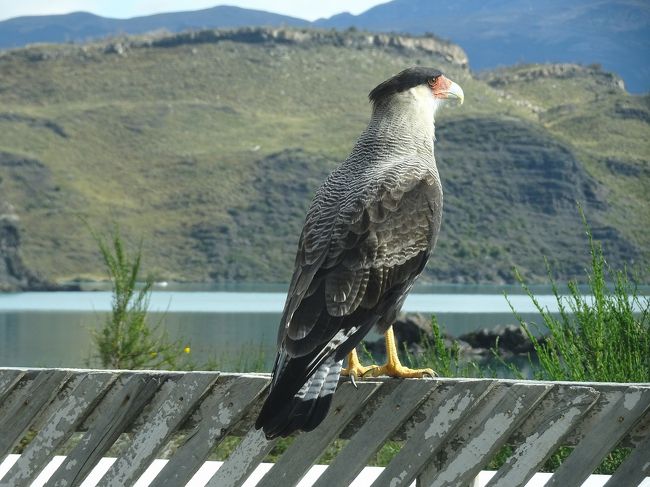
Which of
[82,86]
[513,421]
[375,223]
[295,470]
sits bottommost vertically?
[82,86]

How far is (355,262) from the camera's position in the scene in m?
3.42

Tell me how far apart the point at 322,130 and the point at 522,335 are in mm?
62454

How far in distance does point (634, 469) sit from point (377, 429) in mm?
634

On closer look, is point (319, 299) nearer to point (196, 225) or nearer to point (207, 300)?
point (207, 300)

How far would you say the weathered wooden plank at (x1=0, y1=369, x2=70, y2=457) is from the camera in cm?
325

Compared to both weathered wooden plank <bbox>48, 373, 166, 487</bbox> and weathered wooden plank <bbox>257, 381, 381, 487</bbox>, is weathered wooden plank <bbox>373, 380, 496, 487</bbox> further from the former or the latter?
weathered wooden plank <bbox>48, 373, 166, 487</bbox>

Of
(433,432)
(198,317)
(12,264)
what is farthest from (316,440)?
(12,264)

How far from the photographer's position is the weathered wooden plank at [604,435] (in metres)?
2.74

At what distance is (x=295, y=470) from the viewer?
2971mm

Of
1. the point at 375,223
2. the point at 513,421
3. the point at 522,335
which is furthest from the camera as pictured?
the point at 522,335

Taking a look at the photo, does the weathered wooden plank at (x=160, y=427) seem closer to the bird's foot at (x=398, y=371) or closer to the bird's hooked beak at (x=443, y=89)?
the bird's foot at (x=398, y=371)

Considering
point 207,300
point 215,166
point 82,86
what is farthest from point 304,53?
point 207,300

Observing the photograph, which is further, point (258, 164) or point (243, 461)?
point (258, 164)

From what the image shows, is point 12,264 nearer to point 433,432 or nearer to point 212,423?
point 212,423
